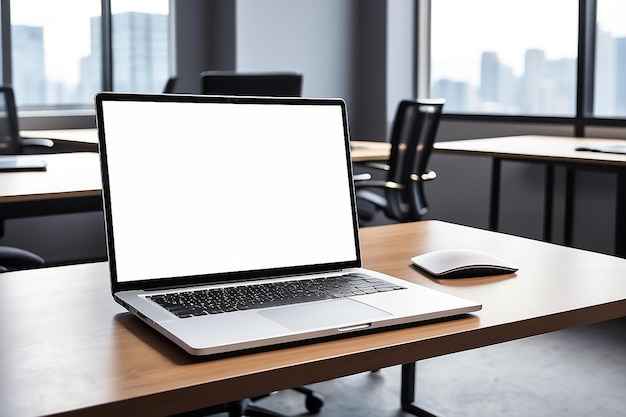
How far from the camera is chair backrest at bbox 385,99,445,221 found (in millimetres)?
3576

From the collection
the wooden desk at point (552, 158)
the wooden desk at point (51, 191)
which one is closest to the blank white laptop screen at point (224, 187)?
the wooden desk at point (51, 191)

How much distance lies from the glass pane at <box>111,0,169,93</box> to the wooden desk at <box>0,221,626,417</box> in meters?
3.76

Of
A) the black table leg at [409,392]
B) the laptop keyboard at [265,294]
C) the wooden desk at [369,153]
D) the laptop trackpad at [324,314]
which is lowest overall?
the black table leg at [409,392]

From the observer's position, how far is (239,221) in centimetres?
110

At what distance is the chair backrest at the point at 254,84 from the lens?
309cm

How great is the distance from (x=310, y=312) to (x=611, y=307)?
1.31ft

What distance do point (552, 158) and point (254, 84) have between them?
1.16 meters

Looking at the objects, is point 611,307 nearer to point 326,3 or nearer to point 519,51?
point 519,51

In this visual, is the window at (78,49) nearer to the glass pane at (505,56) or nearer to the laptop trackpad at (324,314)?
the glass pane at (505,56)

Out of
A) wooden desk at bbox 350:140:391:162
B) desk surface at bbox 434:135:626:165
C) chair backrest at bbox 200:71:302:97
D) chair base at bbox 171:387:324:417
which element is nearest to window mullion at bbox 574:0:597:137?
desk surface at bbox 434:135:626:165

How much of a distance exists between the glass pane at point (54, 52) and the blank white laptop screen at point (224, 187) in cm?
373

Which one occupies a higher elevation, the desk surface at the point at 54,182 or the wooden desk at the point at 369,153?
the desk surface at the point at 54,182

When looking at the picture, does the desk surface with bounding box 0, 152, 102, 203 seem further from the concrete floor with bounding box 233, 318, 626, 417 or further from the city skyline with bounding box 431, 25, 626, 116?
the city skyline with bounding box 431, 25, 626, 116

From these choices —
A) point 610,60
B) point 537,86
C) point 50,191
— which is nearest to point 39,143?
point 50,191
